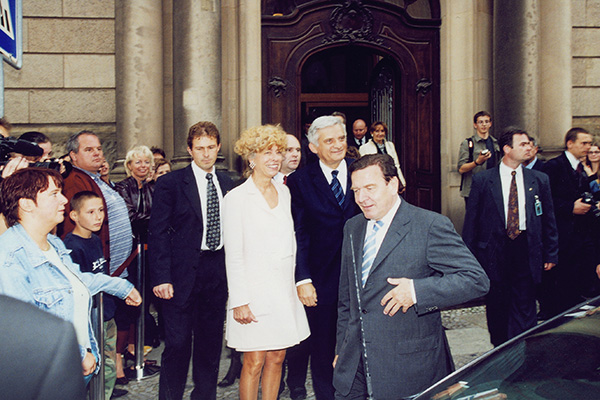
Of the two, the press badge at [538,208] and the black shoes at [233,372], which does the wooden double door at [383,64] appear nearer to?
the press badge at [538,208]

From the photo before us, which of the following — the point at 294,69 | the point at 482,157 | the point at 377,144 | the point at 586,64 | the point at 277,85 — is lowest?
the point at 482,157

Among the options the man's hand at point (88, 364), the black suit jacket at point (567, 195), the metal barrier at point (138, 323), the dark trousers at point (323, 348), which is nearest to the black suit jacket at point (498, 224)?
the black suit jacket at point (567, 195)

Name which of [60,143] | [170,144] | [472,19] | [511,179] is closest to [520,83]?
[472,19]

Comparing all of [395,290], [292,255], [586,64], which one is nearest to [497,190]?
[292,255]

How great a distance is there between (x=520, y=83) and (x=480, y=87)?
0.59m

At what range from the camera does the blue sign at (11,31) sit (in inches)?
119

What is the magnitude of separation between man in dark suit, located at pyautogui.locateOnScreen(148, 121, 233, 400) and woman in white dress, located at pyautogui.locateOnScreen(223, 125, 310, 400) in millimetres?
332

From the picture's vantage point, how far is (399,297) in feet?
9.46

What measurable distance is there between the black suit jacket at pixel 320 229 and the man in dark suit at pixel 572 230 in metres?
2.93

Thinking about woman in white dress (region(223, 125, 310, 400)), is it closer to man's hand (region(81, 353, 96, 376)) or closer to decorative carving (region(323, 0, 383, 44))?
man's hand (region(81, 353, 96, 376))

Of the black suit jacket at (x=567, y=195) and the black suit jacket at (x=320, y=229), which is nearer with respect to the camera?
the black suit jacket at (x=320, y=229)

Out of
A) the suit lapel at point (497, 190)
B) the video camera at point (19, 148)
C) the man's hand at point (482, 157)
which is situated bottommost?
the suit lapel at point (497, 190)

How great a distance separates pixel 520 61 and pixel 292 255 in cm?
627

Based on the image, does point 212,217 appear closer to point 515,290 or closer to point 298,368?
point 298,368
